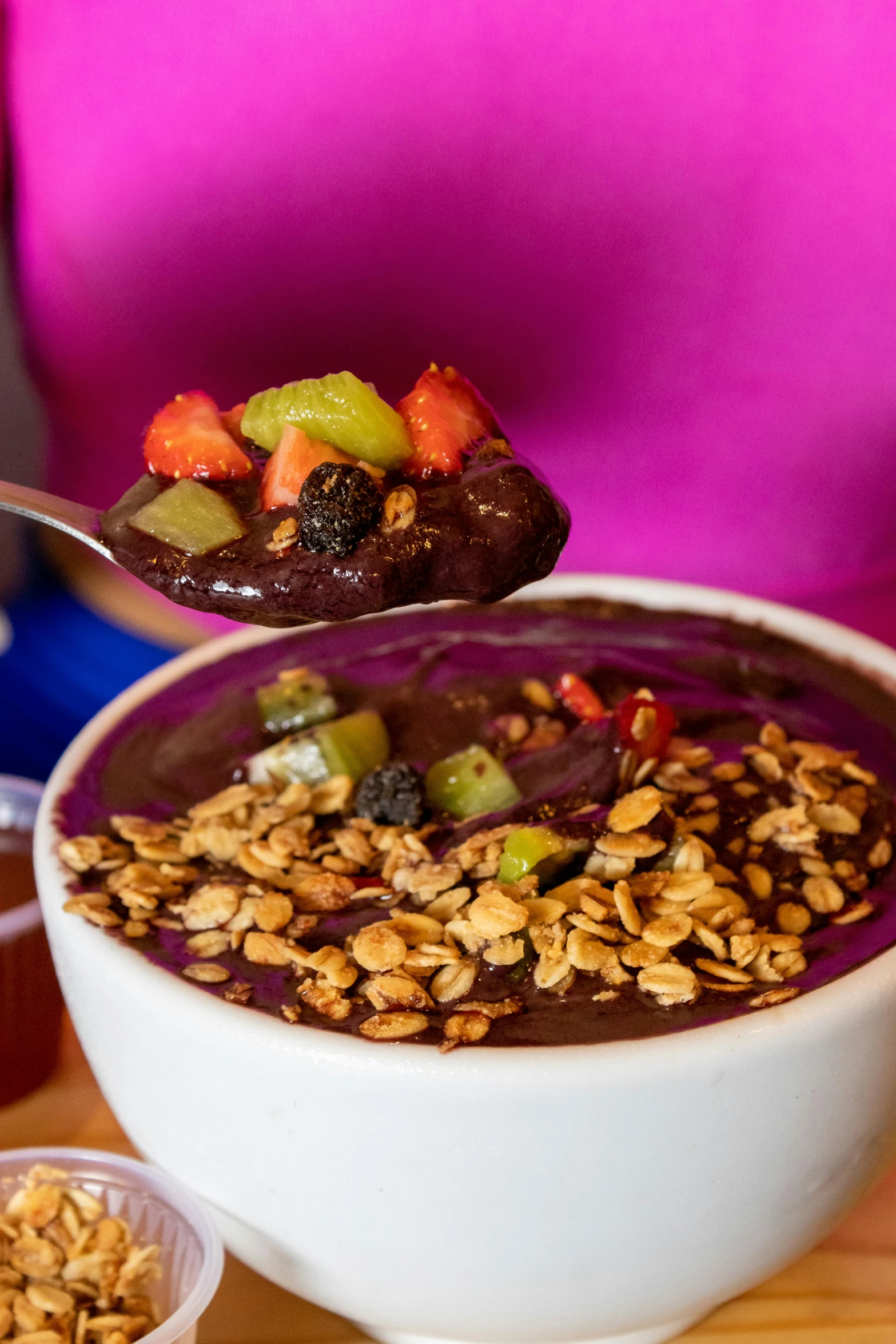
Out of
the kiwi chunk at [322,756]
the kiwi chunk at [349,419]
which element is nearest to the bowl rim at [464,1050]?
the kiwi chunk at [322,756]

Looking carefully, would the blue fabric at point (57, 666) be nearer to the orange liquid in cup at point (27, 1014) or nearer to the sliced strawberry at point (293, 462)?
the orange liquid in cup at point (27, 1014)

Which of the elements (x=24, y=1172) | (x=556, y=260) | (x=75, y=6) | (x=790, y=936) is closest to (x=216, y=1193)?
(x=24, y=1172)

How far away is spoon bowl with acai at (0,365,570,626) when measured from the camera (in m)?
1.15

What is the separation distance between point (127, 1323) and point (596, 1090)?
49 cm

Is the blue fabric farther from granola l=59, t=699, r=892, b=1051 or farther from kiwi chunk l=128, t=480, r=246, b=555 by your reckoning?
kiwi chunk l=128, t=480, r=246, b=555

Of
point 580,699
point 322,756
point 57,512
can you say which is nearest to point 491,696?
point 580,699

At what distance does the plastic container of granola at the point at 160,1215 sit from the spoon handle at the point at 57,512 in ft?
1.90

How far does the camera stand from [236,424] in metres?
1.34

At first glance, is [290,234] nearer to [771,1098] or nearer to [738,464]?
[738,464]

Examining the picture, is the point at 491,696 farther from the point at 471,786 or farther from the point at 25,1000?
the point at 25,1000

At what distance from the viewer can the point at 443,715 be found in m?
1.57

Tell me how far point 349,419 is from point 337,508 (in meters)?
0.14

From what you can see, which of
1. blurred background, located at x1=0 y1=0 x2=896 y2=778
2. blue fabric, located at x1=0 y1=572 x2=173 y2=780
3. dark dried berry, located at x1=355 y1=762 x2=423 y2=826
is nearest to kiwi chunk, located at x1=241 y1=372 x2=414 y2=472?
dark dried berry, located at x1=355 y1=762 x2=423 y2=826

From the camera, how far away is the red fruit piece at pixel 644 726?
142 cm
